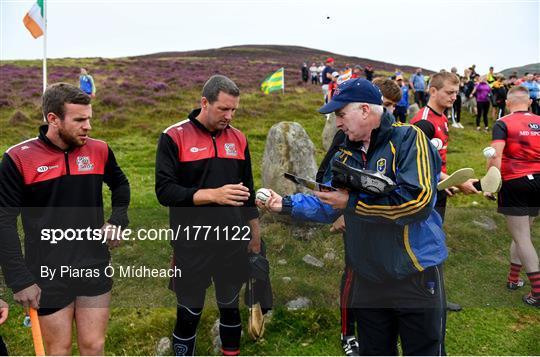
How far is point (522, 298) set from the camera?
6.16m

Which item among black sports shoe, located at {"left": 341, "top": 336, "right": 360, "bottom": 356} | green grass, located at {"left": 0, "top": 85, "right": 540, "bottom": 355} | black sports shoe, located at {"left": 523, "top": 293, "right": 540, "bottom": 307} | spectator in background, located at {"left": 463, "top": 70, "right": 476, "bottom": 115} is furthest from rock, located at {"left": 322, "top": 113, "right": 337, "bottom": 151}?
spectator in background, located at {"left": 463, "top": 70, "right": 476, "bottom": 115}

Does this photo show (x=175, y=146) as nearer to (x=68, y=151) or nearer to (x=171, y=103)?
(x=68, y=151)

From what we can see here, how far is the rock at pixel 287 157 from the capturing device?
8391 millimetres

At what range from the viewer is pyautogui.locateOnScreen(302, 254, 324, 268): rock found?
6.89 meters

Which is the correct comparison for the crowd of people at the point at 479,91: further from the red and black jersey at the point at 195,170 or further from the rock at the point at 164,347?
the rock at the point at 164,347

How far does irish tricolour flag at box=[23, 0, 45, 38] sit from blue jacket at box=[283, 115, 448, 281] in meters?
14.3

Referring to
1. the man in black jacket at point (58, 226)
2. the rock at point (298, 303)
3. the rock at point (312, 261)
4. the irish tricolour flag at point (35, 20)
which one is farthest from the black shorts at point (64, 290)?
the irish tricolour flag at point (35, 20)

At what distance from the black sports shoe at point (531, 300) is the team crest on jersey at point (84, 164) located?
583 cm

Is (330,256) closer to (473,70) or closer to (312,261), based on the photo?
(312,261)

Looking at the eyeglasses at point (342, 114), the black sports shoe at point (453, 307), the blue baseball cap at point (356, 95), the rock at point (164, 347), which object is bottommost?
the rock at point (164, 347)

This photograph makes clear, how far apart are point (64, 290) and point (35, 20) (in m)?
13.6

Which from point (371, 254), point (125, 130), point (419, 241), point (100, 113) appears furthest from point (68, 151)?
point (100, 113)

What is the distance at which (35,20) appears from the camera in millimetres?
14102

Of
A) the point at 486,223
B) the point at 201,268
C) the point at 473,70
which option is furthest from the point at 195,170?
the point at 473,70
